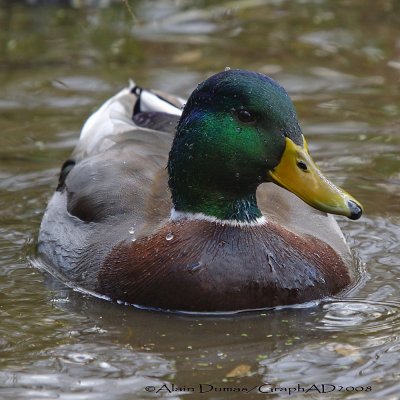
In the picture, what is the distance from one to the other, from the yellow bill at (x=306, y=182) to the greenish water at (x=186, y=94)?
73 cm

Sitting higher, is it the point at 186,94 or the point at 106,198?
the point at 106,198

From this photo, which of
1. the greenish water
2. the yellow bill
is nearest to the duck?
the yellow bill

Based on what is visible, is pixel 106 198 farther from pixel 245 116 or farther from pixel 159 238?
pixel 245 116

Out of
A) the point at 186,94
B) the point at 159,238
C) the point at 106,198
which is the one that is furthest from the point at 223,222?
the point at 186,94

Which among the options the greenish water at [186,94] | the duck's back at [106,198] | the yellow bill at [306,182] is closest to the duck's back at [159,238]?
the duck's back at [106,198]

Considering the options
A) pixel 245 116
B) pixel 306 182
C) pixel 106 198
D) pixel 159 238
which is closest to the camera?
pixel 306 182

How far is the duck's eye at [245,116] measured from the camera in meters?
7.27

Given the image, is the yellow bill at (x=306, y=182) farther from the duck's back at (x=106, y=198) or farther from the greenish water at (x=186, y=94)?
the duck's back at (x=106, y=198)

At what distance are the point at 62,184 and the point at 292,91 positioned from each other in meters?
3.48

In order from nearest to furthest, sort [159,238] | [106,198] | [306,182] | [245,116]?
[306,182] < [245,116] < [159,238] < [106,198]

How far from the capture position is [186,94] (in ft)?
38.4

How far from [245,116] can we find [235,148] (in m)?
0.20

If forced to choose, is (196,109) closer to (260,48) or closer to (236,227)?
(236,227)

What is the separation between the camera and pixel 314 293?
744 cm
